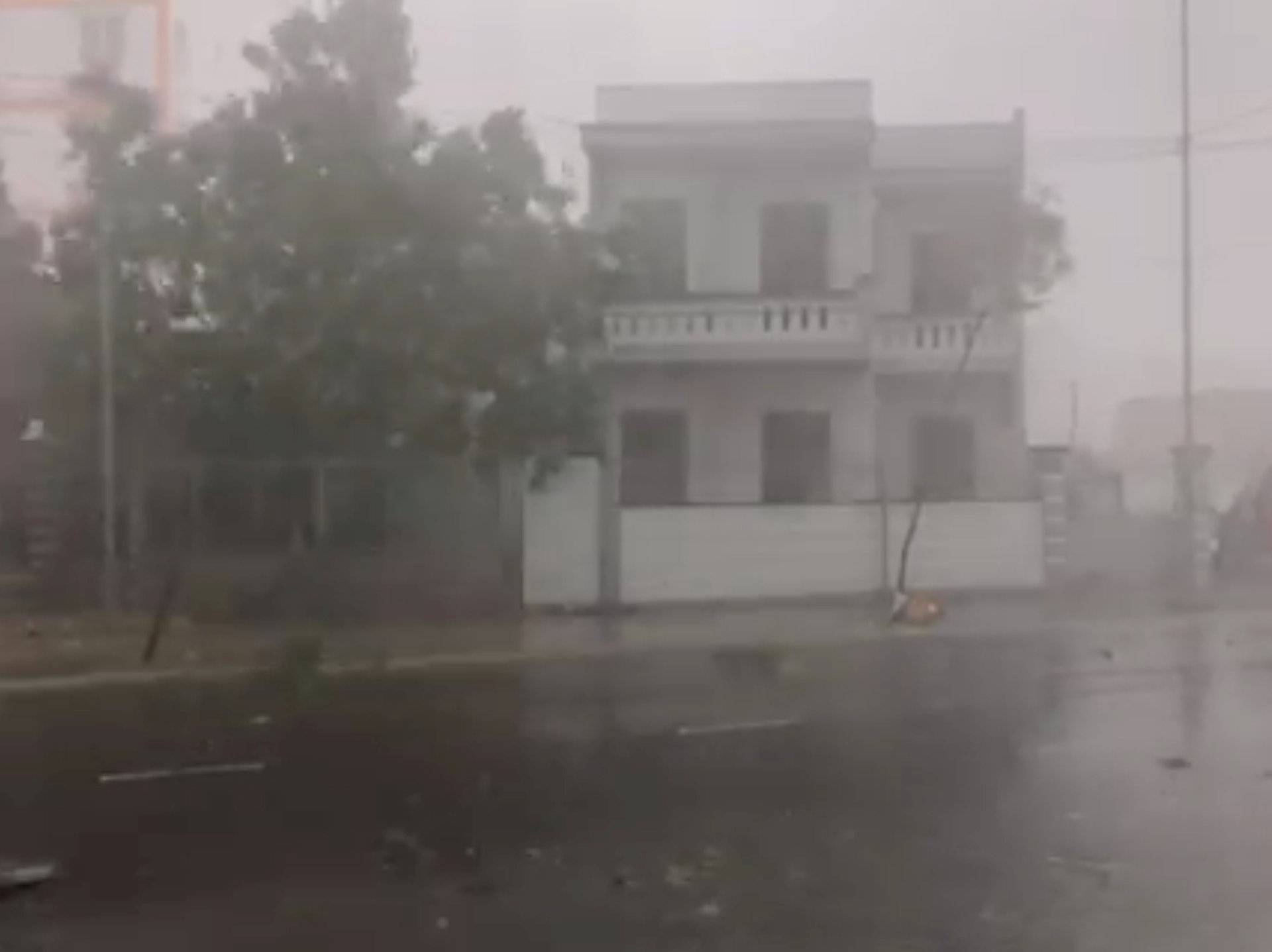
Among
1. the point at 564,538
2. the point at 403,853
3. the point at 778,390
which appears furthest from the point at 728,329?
the point at 403,853

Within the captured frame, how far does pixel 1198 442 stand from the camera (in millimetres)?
15523

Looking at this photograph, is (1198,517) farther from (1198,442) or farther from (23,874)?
(23,874)

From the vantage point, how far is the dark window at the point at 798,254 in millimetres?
15336

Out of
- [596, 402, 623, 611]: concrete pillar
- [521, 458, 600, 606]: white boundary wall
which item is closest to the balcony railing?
[596, 402, 623, 611]: concrete pillar

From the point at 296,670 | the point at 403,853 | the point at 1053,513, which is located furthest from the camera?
the point at 1053,513

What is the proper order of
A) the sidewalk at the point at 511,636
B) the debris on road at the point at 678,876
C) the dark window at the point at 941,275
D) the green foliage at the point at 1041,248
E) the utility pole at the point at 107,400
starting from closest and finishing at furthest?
the debris on road at the point at 678,876 < the sidewalk at the point at 511,636 < the green foliage at the point at 1041,248 < the utility pole at the point at 107,400 < the dark window at the point at 941,275

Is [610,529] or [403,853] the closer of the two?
[403,853]

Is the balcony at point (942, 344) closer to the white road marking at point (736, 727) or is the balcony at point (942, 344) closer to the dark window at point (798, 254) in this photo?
the dark window at point (798, 254)

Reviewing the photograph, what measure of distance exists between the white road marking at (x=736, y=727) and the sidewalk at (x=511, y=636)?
133 inches

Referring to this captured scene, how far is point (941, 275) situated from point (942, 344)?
0.47 m

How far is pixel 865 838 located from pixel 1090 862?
689mm

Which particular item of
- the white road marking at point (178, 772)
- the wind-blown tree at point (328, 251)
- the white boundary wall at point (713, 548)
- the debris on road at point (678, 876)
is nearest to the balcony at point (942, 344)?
the white boundary wall at point (713, 548)

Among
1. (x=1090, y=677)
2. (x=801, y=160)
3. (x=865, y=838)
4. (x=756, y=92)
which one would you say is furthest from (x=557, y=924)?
(x=801, y=160)

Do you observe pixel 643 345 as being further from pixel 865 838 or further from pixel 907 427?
pixel 865 838
